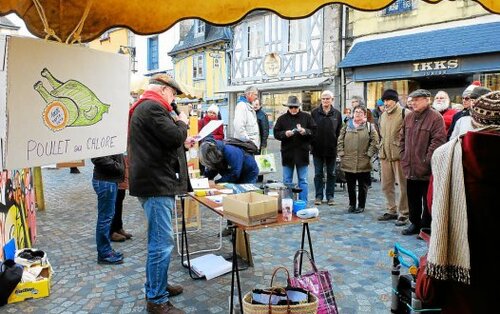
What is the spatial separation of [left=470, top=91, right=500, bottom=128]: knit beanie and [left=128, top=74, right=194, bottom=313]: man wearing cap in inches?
79.9

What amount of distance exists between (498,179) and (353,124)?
4870 millimetres

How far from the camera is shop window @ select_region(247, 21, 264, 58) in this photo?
1861 centimetres

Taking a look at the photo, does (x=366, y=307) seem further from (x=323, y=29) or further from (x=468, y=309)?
(x=323, y=29)

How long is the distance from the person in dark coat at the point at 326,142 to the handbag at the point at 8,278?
15.9 ft

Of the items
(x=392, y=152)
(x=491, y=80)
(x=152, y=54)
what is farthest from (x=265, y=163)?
(x=152, y=54)

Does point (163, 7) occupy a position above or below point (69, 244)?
above

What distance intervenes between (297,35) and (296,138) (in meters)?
11.0

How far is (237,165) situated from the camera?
504 cm

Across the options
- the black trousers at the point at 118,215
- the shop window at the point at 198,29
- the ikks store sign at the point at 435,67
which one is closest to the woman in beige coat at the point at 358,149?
the black trousers at the point at 118,215

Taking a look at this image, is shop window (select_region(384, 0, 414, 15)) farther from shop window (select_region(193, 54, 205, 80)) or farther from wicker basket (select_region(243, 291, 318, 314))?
shop window (select_region(193, 54, 205, 80))

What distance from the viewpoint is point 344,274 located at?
4.24 meters

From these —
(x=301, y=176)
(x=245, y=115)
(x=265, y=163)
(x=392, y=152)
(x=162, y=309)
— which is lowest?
(x=162, y=309)

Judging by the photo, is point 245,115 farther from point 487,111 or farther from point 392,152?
point 487,111

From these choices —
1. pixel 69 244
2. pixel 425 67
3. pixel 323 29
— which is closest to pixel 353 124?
pixel 69 244
